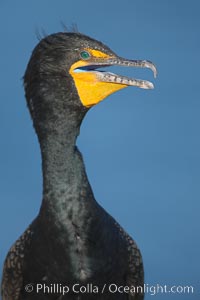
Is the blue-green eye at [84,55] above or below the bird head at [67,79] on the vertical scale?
above

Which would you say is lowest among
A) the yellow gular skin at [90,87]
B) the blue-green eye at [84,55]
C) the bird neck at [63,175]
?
the bird neck at [63,175]

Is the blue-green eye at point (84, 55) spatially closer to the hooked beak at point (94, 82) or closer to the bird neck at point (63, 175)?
the hooked beak at point (94, 82)

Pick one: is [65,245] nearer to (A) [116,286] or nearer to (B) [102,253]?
(B) [102,253]

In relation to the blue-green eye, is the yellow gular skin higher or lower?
lower

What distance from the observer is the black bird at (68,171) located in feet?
16.1

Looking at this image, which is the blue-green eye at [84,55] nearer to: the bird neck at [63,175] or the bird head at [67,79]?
the bird head at [67,79]

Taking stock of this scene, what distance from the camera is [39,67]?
4.94m

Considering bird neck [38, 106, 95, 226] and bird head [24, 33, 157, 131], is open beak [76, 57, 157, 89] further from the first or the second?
bird neck [38, 106, 95, 226]

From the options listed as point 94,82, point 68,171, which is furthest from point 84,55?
point 68,171

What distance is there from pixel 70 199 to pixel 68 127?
56 centimetres

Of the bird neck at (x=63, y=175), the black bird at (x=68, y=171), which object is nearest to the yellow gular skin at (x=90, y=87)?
the black bird at (x=68, y=171)

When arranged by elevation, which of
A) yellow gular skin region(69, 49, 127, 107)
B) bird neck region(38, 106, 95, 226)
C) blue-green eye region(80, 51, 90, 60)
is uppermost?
blue-green eye region(80, 51, 90, 60)

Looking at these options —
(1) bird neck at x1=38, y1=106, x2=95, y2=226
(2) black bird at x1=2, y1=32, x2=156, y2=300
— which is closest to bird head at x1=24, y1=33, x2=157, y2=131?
(2) black bird at x1=2, y1=32, x2=156, y2=300

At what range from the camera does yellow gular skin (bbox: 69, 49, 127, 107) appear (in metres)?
4.92
